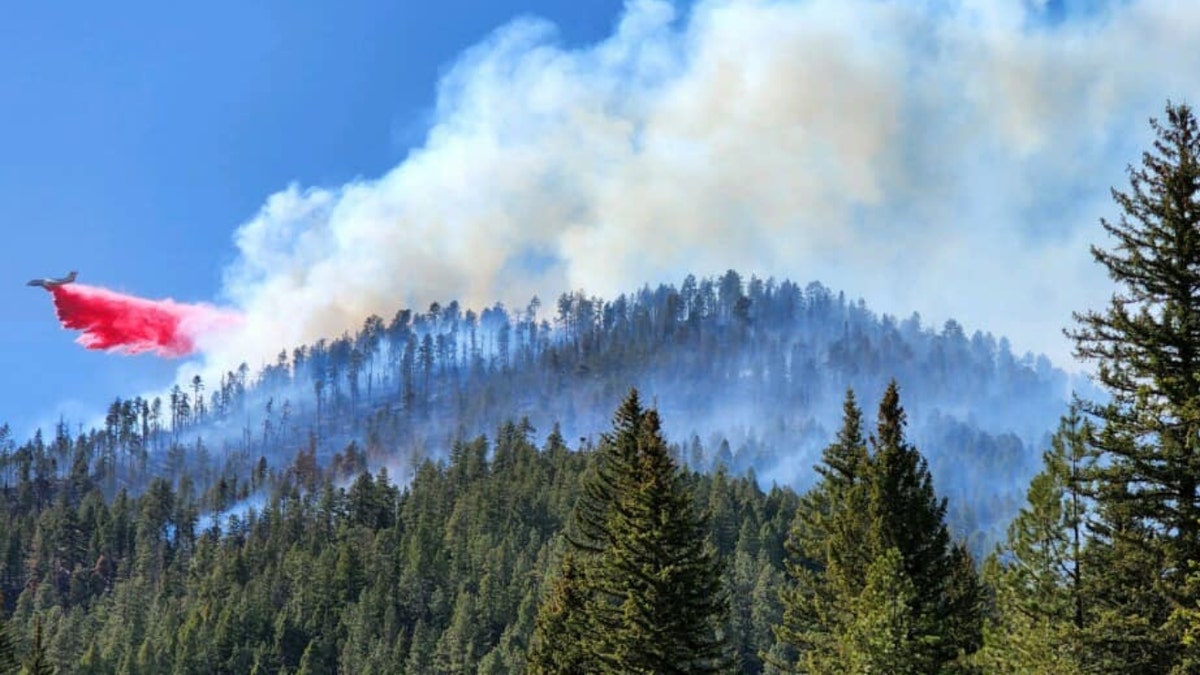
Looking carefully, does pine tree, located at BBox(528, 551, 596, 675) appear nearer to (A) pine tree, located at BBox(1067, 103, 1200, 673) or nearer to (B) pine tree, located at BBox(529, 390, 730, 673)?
(B) pine tree, located at BBox(529, 390, 730, 673)

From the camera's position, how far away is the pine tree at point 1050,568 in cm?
2650

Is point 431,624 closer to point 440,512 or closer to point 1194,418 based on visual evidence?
point 440,512

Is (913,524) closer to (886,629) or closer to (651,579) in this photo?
(886,629)

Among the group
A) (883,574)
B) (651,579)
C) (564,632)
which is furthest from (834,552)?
(564,632)

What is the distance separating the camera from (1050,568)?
28344 millimetres

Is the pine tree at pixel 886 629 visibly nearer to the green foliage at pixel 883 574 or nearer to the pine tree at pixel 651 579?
the green foliage at pixel 883 574

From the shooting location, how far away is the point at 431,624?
140 m

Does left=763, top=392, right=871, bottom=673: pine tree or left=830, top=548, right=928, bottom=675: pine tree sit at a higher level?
left=763, top=392, right=871, bottom=673: pine tree

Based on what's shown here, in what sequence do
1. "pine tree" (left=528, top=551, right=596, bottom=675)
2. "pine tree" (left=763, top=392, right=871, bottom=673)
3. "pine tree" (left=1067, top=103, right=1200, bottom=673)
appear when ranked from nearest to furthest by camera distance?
1. "pine tree" (left=1067, top=103, right=1200, bottom=673)
2. "pine tree" (left=763, top=392, right=871, bottom=673)
3. "pine tree" (left=528, top=551, right=596, bottom=675)

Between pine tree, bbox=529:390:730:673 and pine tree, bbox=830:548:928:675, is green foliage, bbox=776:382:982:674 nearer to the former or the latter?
pine tree, bbox=830:548:928:675

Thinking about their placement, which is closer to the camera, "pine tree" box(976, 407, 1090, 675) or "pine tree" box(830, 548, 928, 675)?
"pine tree" box(976, 407, 1090, 675)

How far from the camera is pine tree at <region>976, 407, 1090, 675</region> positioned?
26500mm

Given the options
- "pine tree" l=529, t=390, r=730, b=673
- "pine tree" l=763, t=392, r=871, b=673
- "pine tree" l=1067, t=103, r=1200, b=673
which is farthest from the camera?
"pine tree" l=763, t=392, r=871, b=673

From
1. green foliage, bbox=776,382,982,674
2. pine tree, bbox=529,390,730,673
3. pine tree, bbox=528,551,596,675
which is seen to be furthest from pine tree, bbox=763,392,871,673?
pine tree, bbox=528,551,596,675
